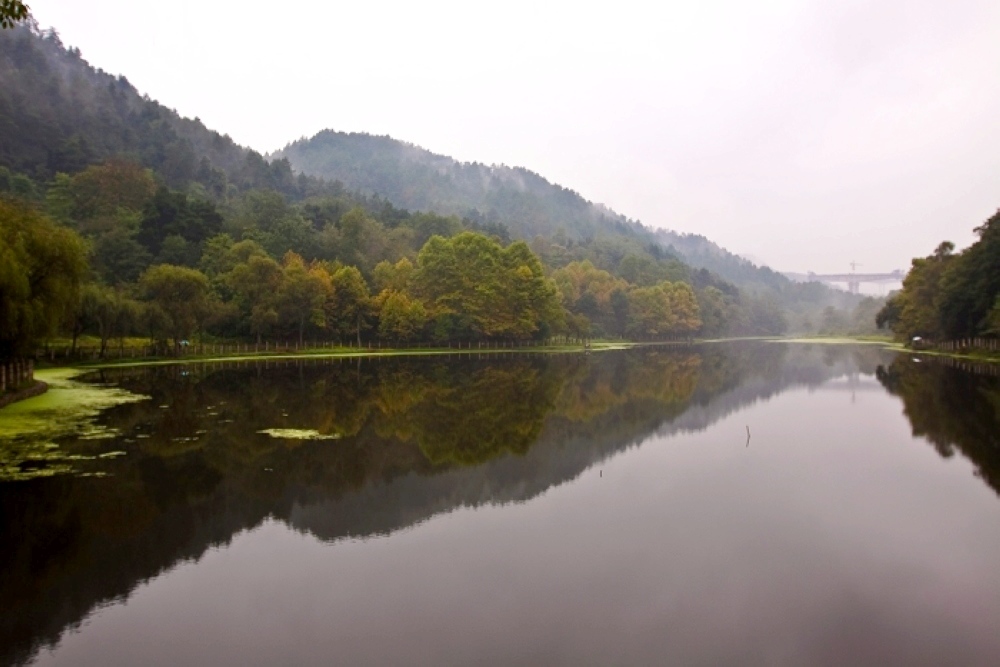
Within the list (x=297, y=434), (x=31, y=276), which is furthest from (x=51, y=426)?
(x=31, y=276)

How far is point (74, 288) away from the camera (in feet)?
117

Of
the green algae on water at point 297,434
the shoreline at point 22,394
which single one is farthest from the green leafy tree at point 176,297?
the green algae on water at point 297,434

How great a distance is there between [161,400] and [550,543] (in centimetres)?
2609

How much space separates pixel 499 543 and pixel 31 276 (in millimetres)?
29692

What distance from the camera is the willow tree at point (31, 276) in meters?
28.8

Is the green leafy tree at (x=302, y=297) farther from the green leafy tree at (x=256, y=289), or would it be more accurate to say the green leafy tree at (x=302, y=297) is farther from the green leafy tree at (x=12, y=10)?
the green leafy tree at (x=12, y=10)

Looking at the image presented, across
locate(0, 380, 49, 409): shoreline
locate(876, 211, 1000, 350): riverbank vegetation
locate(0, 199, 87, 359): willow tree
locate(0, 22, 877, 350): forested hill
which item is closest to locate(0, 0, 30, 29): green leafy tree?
locate(0, 199, 87, 359): willow tree

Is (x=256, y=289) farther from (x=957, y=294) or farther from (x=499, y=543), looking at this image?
(x=957, y=294)

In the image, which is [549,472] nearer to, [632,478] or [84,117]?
[632,478]

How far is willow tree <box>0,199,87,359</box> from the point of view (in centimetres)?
2883

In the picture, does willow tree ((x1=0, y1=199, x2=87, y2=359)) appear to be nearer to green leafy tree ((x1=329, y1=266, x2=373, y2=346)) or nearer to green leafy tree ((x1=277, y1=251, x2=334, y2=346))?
green leafy tree ((x1=277, y1=251, x2=334, y2=346))

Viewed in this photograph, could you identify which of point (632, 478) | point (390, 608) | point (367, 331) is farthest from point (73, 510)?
point (367, 331)

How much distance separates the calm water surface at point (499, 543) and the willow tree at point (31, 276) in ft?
18.4

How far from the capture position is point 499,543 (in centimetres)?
1439
